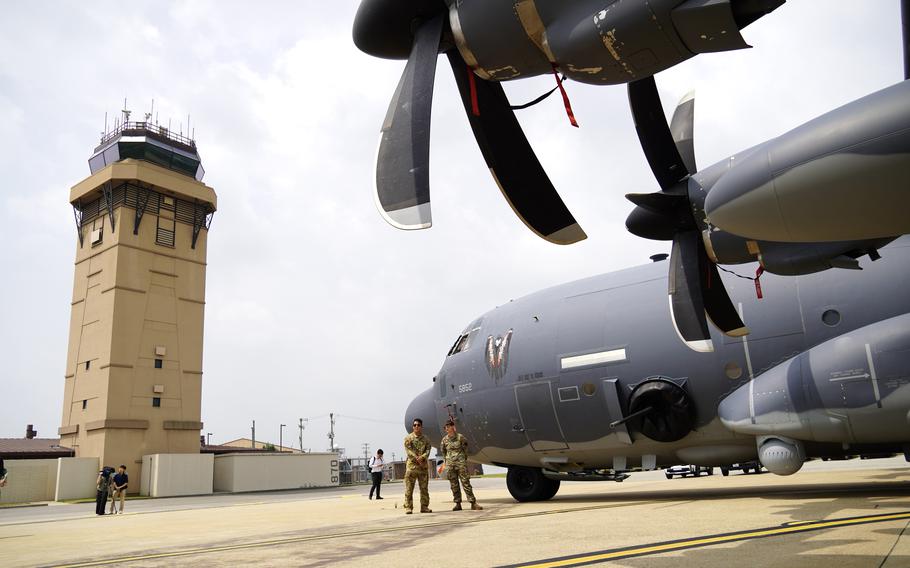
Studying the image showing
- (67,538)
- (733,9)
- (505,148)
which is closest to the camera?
(733,9)

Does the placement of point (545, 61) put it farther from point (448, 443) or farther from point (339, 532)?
point (448, 443)

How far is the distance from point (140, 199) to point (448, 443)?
3713 cm

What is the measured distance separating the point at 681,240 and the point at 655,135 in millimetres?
1620

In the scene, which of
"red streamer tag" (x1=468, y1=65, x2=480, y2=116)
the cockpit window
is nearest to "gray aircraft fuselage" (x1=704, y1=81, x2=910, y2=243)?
"red streamer tag" (x1=468, y1=65, x2=480, y2=116)

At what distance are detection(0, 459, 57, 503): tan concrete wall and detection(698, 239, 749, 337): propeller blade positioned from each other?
40880mm

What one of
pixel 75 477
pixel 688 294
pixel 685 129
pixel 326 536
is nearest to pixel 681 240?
pixel 688 294

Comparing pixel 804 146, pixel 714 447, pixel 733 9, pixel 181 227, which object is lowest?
pixel 714 447

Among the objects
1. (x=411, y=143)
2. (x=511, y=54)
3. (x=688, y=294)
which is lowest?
(x=688, y=294)

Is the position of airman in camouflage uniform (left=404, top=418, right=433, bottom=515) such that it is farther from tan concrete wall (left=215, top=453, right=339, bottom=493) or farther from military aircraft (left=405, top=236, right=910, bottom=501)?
tan concrete wall (left=215, top=453, right=339, bottom=493)

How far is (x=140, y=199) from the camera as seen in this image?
44375mm

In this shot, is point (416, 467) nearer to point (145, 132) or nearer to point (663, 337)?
point (663, 337)

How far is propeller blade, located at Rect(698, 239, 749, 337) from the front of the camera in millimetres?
9547

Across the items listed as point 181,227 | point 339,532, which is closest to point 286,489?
point 181,227

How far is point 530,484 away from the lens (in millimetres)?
16266
